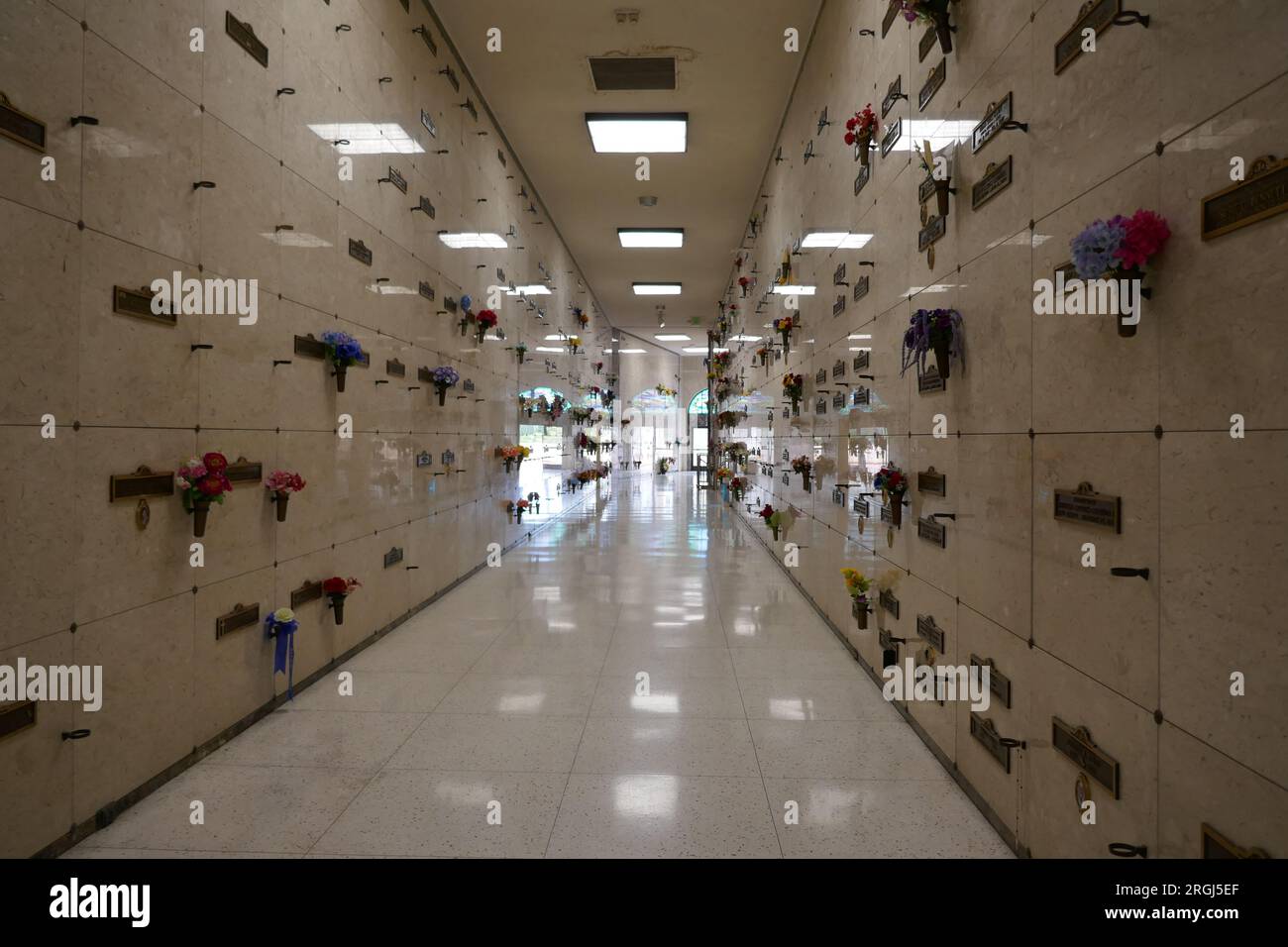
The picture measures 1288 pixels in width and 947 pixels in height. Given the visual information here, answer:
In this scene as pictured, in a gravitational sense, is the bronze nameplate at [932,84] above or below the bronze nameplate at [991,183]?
above

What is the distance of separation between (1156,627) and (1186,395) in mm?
626

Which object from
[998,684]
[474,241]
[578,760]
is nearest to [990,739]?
[998,684]

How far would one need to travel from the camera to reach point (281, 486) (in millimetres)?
3967

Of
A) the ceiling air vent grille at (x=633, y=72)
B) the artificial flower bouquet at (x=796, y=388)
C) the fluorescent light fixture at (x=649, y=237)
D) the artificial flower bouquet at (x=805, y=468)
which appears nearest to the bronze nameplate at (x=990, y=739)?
the artificial flower bouquet at (x=805, y=468)

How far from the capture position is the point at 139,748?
3092 millimetres

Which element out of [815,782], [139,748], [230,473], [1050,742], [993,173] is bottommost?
[815,782]

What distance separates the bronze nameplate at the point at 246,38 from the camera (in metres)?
3.64

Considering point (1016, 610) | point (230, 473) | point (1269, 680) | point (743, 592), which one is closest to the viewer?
point (1269, 680)

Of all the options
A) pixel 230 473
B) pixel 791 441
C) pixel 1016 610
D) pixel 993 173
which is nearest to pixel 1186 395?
pixel 1016 610

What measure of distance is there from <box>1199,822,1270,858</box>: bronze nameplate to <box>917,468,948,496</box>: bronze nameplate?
6.44ft

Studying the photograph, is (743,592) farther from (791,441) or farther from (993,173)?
(993,173)

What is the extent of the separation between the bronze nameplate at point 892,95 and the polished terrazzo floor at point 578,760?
144 inches

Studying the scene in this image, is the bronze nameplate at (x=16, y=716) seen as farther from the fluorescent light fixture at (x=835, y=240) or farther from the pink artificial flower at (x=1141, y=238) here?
the fluorescent light fixture at (x=835, y=240)

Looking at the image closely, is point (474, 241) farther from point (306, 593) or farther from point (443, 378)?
point (306, 593)
